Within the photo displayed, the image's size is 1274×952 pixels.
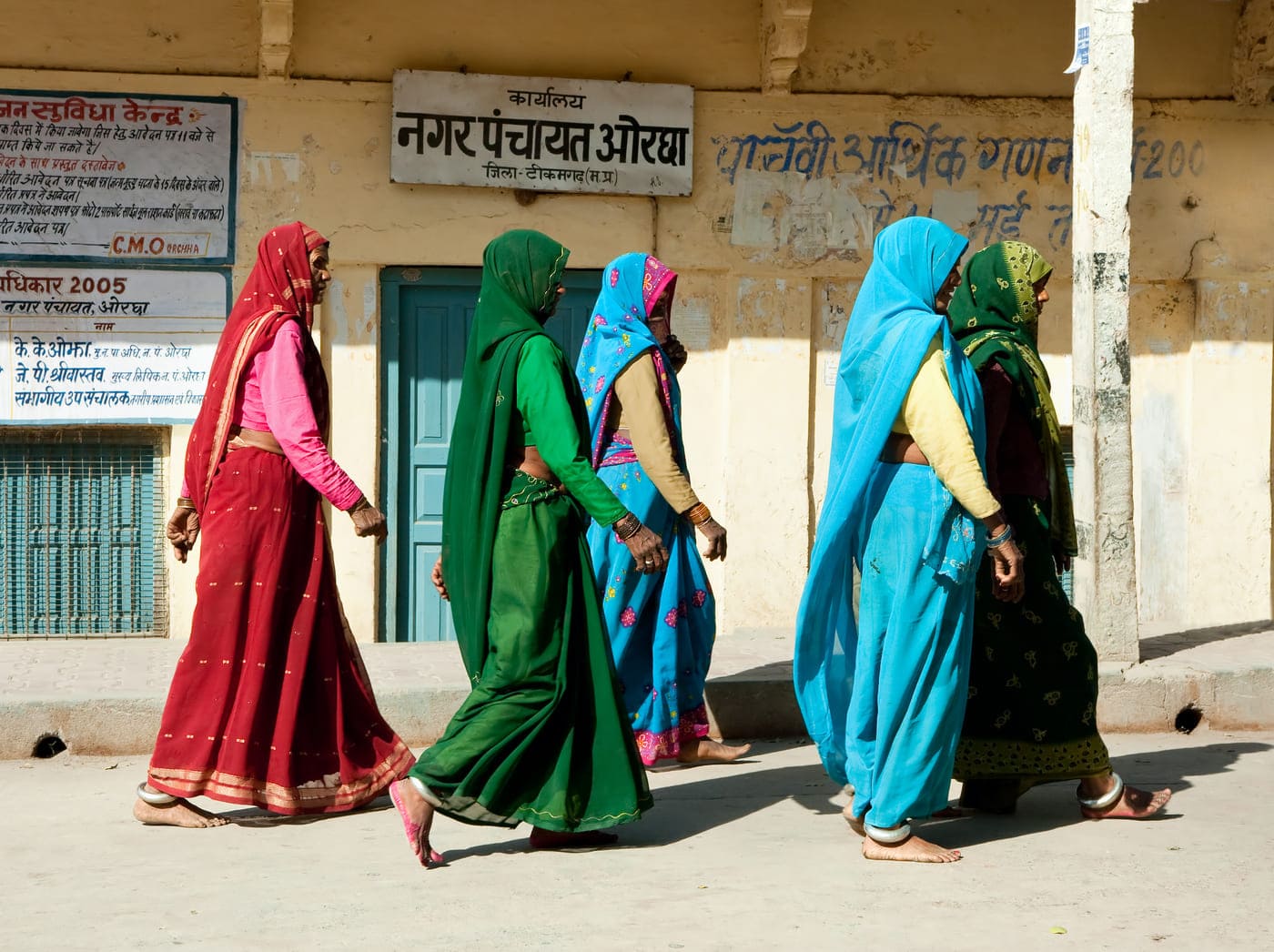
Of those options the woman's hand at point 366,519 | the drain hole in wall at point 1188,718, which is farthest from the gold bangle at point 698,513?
the drain hole in wall at point 1188,718

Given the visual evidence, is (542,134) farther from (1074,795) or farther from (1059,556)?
(1074,795)

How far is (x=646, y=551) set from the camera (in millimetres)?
4465

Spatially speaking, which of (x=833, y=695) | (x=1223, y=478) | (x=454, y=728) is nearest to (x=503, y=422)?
(x=454, y=728)

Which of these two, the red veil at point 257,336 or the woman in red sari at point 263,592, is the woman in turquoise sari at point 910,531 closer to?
the woman in red sari at point 263,592

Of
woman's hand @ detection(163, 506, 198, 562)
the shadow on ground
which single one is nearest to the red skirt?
woman's hand @ detection(163, 506, 198, 562)

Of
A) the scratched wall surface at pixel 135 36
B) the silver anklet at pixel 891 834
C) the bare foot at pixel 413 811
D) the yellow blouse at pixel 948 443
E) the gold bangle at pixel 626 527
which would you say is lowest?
the silver anklet at pixel 891 834

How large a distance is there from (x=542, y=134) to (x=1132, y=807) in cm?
481

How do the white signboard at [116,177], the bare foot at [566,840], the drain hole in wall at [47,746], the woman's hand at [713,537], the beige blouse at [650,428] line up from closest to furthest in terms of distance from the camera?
1. the bare foot at [566,840]
2. the woman's hand at [713,537]
3. the beige blouse at [650,428]
4. the drain hole in wall at [47,746]
5. the white signboard at [116,177]

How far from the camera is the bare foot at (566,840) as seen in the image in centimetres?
460

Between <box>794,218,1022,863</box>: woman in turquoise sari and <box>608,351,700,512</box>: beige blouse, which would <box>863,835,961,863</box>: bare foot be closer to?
<box>794,218,1022,863</box>: woman in turquoise sari

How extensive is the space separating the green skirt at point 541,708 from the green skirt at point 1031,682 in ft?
3.51

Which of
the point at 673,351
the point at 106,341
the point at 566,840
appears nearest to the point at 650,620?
the point at 673,351

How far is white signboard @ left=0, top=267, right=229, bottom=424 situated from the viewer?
8055mm

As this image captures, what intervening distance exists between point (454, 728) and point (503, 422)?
32.7 inches
